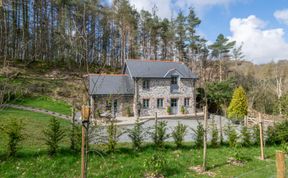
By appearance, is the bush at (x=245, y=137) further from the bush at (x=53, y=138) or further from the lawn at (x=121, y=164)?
the bush at (x=53, y=138)

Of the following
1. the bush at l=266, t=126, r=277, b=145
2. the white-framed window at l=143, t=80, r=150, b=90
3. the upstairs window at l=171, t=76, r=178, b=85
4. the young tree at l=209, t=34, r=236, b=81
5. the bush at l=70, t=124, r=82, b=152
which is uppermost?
the young tree at l=209, t=34, r=236, b=81

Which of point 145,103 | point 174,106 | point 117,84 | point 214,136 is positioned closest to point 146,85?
point 145,103

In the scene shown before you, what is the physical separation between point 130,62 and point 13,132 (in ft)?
58.6

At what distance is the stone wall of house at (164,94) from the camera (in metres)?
22.4

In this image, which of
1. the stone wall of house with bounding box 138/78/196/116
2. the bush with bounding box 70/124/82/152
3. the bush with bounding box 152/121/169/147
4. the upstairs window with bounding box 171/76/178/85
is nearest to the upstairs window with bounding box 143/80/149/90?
the stone wall of house with bounding box 138/78/196/116

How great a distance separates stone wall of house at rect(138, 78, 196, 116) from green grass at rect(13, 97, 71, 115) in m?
8.02

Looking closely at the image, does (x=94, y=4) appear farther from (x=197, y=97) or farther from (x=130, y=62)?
(x=197, y=97)

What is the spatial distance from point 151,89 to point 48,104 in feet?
36.6

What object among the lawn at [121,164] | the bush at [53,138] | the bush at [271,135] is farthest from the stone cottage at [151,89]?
the lawn at [121,164]

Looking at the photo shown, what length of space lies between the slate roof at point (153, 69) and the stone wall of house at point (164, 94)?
2.19 ft

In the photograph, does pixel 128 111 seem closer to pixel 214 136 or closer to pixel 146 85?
pixel 146 85

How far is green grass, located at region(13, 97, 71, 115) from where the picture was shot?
19.8 metres

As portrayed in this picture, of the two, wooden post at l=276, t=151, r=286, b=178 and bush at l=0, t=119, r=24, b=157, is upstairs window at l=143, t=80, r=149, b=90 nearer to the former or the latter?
bush at l=0, t=119, r=24, b=157

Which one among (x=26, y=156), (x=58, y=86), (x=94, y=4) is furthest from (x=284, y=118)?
(x=94, y=4)
